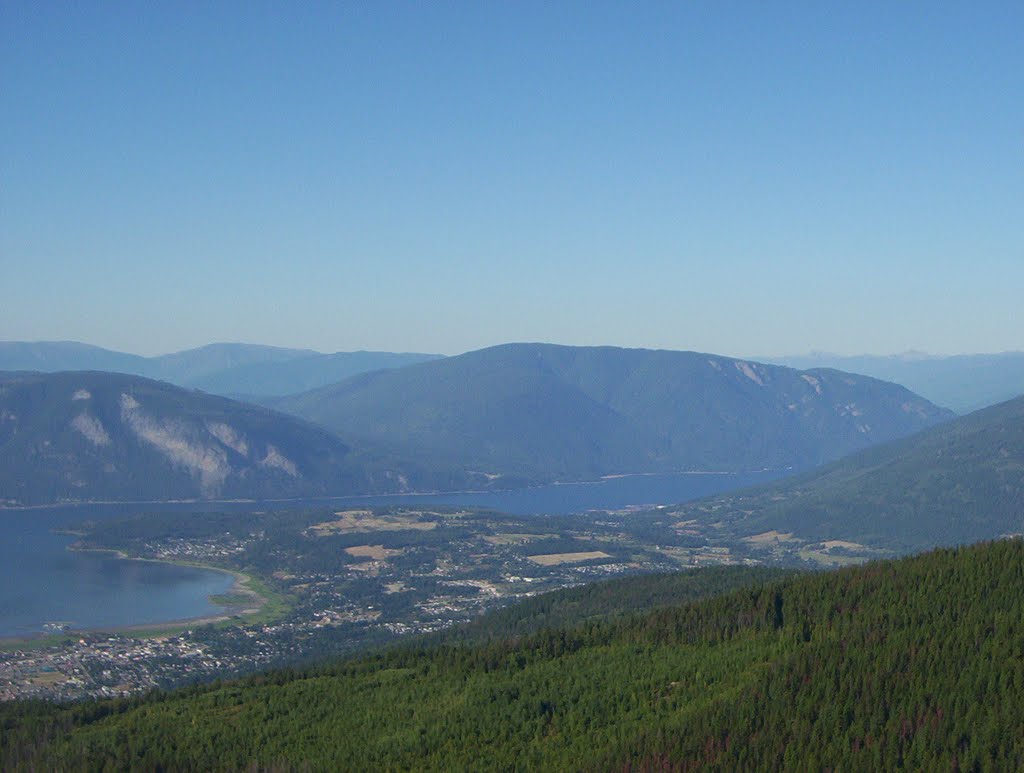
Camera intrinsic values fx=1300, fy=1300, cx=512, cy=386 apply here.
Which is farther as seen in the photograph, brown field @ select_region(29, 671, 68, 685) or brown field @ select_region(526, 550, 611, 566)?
brown field @ select_region(526, 550, 611, 566)

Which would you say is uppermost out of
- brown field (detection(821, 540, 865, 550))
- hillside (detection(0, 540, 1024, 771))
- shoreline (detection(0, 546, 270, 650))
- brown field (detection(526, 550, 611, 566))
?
hillside (detection(0, 540, 1024, 771))

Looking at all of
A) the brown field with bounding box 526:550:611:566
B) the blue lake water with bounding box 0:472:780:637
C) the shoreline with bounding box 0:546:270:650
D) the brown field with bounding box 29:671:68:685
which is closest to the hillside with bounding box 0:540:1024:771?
the brown field with bounding box 29:671:68:685

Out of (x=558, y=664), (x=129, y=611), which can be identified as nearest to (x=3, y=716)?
(x=558, y=664)

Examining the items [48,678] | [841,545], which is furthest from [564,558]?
[48,678]

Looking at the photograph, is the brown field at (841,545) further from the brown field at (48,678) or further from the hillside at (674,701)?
the brown field at (48,678)

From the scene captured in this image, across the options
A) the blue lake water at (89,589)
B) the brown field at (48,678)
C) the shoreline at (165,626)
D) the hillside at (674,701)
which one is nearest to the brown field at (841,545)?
the shoreline at (165,626)

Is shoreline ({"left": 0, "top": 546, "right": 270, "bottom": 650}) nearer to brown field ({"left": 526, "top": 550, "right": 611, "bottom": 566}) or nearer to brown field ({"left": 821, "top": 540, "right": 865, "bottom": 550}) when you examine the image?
brown field ({"left": 526, "top": 550, "right": 611, "bottom": 566})
